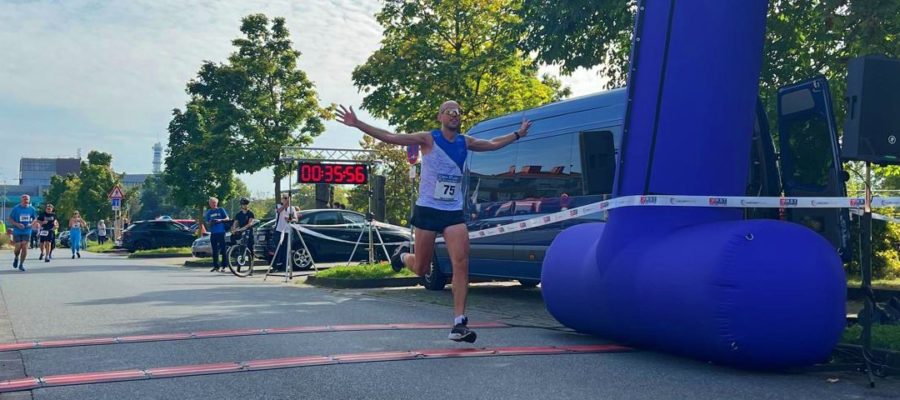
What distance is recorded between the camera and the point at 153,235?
36.6 metres

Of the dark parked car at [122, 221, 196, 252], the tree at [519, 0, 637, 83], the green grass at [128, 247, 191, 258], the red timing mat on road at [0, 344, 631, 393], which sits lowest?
the green grass at [128, 247, 191, 258]

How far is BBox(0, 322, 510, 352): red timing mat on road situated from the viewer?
21.5 ft

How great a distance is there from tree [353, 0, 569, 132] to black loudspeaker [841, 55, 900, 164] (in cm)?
1724

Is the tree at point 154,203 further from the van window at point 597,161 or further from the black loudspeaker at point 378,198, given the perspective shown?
the van window at point 597,161

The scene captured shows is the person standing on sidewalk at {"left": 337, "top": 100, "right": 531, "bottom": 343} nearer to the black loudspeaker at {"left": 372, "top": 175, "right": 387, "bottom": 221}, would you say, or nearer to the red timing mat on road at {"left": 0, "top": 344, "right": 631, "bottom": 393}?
the red timing mat on road at {"left": 0, "top": 344, "right": 631, "bottom": 393}

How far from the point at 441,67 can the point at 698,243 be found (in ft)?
58.4

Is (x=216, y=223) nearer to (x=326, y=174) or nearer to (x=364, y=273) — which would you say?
(x=326, y=174)

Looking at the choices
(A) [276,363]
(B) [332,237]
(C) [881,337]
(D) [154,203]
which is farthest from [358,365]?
(D) [154,203]

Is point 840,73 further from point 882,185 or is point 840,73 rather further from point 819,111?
point 882,185

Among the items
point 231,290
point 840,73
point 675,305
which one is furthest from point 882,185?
point 675,305

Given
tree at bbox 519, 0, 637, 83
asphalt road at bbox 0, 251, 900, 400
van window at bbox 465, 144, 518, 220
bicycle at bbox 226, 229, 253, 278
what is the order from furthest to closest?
bicycle at bbox 226, 229, 253, 278
tree at bbox 519, 0, 637, 83
van window at bbox 465, 144, 518, 220
asphalt road at bbox 0, 251, 900, 400

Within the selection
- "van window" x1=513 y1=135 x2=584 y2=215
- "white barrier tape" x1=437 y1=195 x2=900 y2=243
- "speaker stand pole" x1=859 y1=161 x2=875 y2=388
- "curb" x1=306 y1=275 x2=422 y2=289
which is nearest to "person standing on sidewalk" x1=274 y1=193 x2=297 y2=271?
"curb" x1=306 y1=275 x2=422 y2=289

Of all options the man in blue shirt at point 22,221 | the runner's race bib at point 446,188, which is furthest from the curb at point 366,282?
the man in blue shirt at point 22,221

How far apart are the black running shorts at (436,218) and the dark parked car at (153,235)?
32.4m
